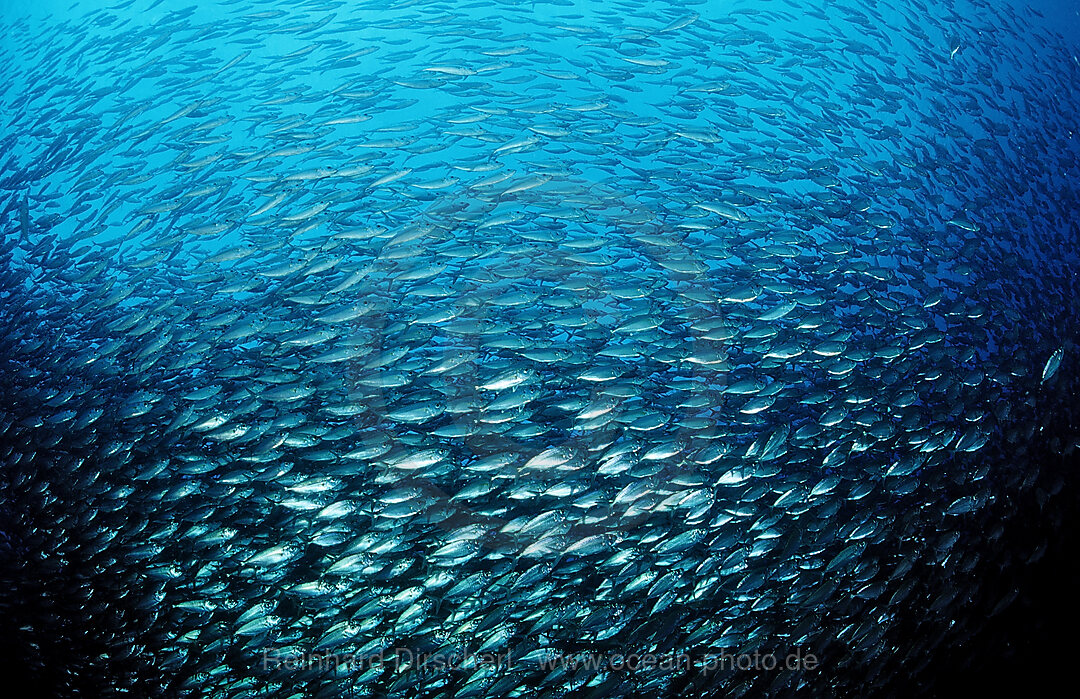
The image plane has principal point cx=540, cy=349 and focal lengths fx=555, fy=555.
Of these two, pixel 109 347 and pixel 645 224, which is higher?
pixel 645 224

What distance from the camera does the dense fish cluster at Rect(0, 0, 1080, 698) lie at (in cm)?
406

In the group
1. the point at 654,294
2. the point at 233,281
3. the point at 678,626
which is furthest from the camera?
the point at 654,294

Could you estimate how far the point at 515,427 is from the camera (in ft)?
12.8

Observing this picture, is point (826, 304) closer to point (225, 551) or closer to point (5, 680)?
point (225, 551)

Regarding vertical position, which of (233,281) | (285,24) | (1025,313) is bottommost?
(1025,313)

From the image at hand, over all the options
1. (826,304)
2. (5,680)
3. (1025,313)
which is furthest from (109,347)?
(1025,313)

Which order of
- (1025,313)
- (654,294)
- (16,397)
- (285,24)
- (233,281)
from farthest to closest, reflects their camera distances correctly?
(285,24), (1025,313), (16,397), (654,294), (233,281)

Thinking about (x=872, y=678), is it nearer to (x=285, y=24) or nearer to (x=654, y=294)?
(x=654, y=294)

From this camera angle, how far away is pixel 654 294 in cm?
522

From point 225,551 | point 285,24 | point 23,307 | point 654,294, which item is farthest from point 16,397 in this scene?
point 654,294

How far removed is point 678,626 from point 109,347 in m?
5.41

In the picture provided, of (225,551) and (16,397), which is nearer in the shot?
(225,551)

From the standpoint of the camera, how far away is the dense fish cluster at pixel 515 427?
406 centimetres

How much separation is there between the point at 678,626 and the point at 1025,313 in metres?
5.24
